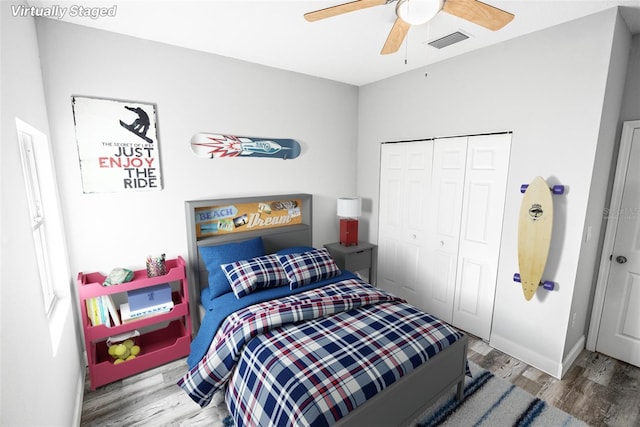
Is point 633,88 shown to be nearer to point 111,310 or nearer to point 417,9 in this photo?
point 417,9

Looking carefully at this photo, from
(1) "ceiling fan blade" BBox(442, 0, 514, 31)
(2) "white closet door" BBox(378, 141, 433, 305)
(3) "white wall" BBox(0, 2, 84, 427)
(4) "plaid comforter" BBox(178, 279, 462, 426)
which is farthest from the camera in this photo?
(2) "white closet door" BBox(378, 141, 433, 305)

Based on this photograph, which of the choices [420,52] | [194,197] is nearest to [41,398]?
[194,197]

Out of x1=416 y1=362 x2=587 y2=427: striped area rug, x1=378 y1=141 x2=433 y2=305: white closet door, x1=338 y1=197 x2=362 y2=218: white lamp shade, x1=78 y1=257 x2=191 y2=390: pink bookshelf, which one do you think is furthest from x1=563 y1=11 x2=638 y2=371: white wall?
x1=78 y1=257 x2=191 y2=390: pink bookshelf

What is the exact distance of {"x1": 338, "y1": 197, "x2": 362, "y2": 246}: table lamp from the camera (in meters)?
3.39

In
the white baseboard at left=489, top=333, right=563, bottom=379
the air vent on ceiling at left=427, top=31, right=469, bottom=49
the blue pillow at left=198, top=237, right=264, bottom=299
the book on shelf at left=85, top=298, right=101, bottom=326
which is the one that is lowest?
the white baseboard at left=489, top=333, right=563, bottom=379

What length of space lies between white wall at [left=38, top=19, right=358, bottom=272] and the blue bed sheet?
663 millimetres

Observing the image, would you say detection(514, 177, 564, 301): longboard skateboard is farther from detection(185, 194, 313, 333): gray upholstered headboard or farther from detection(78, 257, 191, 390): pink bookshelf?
detection(78, 257, 191, 390): pink bookshelf

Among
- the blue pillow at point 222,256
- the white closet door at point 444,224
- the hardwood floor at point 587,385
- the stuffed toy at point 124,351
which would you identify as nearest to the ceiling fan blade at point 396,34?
the white closet door at point 444,224

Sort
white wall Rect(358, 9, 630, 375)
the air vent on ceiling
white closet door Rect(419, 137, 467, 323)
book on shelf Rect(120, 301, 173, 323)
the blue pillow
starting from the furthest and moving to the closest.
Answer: white closet door Rect(419, 137, 467, 323), the blue pillow, book on shelf Rect(120, 301, 173, 323), the air vent on ceiling, white wall Rect(358, 9, 630, 375)

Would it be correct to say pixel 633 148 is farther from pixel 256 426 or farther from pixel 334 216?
pixel 256 426

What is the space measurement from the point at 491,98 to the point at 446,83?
1.50 ft

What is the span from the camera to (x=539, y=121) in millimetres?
2309

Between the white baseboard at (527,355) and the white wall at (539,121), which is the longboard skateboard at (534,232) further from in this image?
the white baseboard at (527,355)

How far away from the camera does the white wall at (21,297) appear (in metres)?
1.02
